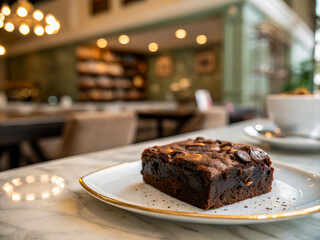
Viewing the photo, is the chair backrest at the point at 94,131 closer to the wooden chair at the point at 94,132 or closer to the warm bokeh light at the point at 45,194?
the wooden chair at the point at 94,132

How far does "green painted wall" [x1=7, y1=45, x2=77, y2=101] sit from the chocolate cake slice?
8.62 metres

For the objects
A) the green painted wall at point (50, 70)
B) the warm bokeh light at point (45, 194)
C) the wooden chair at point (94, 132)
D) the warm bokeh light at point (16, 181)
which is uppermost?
the green painted wall at point (50, 70)

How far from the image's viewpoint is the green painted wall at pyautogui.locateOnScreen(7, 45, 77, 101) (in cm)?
865

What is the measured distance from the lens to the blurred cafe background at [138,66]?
2.01 metres

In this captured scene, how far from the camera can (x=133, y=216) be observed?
35 centimetres

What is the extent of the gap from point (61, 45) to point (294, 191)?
9.45 meters

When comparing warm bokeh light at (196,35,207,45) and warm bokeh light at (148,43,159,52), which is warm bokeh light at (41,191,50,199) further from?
warm bokeh light at (148,43,159,52)

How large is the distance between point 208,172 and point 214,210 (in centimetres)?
5

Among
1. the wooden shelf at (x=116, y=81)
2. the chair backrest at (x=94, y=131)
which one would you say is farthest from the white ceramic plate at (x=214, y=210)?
the wooden shelf at (x=116, y=81)

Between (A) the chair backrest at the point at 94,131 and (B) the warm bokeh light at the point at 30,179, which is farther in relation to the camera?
(A) the chair backrest at the point at 94,131

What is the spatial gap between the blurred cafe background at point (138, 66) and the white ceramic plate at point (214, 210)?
1.08 metres

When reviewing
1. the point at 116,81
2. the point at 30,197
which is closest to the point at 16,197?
the point at 30,197

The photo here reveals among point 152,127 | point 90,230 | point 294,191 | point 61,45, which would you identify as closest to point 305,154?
point 294,191

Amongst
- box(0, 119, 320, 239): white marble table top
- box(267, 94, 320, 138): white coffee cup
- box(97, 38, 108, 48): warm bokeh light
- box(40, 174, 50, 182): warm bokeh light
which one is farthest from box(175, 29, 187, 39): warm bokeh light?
box(0, 119, 320, 239): white marble table top
